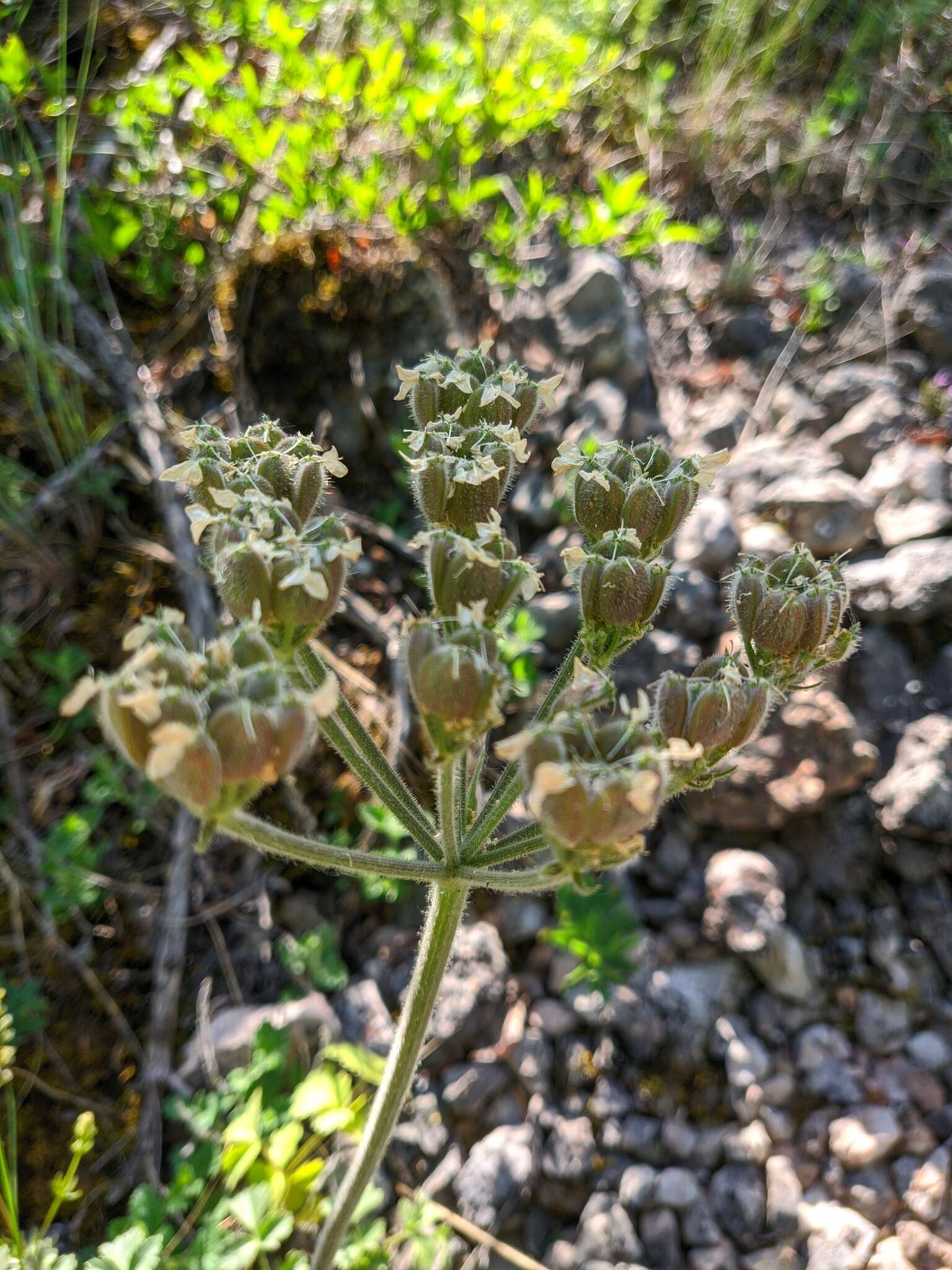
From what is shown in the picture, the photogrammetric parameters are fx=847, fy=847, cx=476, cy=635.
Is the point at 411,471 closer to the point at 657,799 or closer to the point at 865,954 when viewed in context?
the point at 657,799

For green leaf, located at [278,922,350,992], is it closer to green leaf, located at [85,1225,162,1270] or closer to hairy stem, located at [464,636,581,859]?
green leaf, located at [85,1225,162,1270]

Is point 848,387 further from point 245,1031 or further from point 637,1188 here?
point 245,1031

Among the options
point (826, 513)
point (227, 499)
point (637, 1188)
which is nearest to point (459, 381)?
point (227, 499)

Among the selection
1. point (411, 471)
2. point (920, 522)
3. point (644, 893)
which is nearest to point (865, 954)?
point (644, 893)

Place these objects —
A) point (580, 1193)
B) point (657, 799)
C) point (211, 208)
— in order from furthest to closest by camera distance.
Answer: point (211, 208)
point (580, 1193)
point (657, 799)

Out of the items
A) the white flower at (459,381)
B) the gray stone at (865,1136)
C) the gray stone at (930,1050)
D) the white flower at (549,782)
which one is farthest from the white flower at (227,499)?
the gray stone at (930,1050)

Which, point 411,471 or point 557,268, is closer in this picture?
point 411,471

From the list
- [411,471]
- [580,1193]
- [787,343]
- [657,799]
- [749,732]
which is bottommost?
[580,1193]

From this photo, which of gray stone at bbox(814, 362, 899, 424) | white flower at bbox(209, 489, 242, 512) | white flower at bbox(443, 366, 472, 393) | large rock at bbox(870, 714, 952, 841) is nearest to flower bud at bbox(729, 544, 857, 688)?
white flower at bbox(443, 366, 472, 393)
